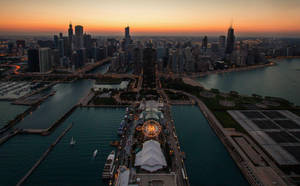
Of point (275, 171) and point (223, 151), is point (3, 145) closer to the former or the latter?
point (223, 151)

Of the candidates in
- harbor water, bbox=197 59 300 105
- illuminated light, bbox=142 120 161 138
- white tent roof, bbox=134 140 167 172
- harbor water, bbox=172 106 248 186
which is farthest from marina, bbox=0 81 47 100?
harbor water, bbox=197 59 300 105

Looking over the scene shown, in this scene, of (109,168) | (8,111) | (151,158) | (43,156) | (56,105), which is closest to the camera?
(109,168)

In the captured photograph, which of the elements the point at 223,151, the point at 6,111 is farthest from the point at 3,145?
the point at 223,151

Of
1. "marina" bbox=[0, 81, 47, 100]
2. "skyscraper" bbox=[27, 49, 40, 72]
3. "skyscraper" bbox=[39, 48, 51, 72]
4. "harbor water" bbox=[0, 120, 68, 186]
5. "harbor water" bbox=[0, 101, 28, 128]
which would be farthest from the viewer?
"skyscraper" bbox=[39, 48, 51, 72]

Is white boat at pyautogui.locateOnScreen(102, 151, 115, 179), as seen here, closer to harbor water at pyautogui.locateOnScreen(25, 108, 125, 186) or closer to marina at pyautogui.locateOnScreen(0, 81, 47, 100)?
harbor water at pyautogui.locateOnScreen(25, 108, 125, 186)

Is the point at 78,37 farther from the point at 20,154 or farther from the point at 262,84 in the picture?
the point at 20,154

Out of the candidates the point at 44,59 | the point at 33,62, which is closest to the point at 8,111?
the point at 33,62

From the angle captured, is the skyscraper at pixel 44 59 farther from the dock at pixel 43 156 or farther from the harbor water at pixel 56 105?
the dock at pixel 43 156
